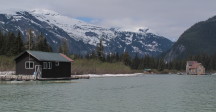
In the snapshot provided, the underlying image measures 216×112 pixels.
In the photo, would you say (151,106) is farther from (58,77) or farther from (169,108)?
(58,77)

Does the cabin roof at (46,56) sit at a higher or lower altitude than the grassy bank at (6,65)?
higher

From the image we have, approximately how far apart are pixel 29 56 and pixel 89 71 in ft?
118

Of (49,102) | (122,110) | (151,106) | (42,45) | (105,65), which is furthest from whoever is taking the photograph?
(42,45)

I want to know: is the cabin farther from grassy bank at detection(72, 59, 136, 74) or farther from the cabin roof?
grassy bank at detection(72, 59, 136, 74)

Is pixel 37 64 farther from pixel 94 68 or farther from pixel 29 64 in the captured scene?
pixel 94 68

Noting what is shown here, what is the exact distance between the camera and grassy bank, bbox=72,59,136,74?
10085 centimetres

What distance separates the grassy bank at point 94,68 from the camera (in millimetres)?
100850

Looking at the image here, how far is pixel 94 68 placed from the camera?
357 feet

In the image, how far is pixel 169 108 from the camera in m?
28.7

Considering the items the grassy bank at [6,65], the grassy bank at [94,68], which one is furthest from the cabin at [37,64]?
the grassy bank at [94,68]

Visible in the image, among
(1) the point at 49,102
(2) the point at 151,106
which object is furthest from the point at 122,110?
(1) the point at 49,102

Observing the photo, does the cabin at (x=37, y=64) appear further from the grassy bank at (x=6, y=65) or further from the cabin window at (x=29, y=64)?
the grassy bank at (x=6, y=65)

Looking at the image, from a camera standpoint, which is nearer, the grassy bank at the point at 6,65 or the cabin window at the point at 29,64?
the cabin window at the point at 29,64

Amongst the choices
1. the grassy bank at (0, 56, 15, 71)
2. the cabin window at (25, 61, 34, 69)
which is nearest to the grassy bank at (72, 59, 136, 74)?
the grassy bank at (0, 56, 15, 71)
